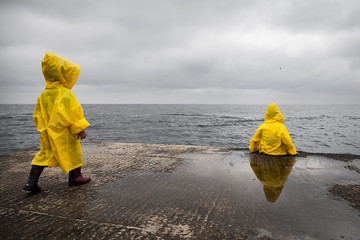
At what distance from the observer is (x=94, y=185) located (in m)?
2.88

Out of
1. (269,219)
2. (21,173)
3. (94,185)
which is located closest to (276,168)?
(269,219)

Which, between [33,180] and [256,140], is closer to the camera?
[33,180]

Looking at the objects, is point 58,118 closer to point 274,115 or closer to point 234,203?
point 234,203


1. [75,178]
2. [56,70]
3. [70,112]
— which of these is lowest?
[75,178]

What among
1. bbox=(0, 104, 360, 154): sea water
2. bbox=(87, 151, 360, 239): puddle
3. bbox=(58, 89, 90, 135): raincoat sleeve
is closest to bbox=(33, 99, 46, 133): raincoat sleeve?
bbox=(58, 89, 90, 135): raincoat sleeve

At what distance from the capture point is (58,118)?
96.9 inches

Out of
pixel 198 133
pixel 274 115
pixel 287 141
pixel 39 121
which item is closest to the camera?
pixel 39 121

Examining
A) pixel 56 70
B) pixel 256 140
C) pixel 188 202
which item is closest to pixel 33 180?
pixel 56 70

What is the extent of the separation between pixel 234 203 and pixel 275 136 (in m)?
2.82

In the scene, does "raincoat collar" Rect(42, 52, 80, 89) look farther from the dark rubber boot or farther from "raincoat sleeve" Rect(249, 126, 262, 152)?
"raincoat sleeve" Rect(249, 126, 262, 152)

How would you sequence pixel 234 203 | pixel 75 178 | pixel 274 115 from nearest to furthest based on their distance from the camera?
pixel 234 203
pixel 75 178
pixel 274 115

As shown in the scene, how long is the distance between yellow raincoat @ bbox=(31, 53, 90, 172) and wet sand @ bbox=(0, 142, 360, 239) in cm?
50

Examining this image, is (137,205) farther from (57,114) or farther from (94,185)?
(57,114)

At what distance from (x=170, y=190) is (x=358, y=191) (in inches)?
103
